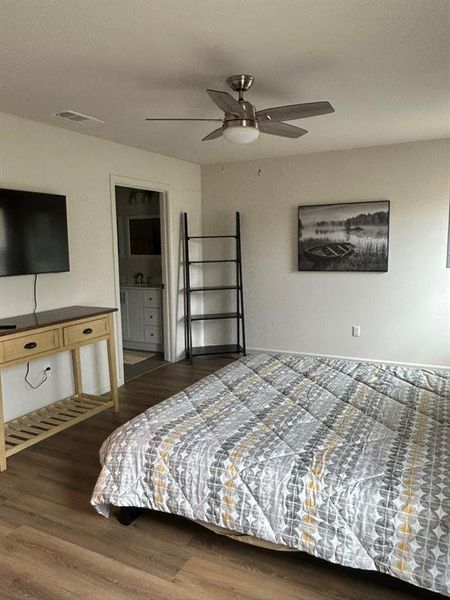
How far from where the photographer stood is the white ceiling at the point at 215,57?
1.92 metres

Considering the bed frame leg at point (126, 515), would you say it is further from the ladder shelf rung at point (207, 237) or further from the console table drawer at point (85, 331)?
the ladder shelf rung at point (207, 237)

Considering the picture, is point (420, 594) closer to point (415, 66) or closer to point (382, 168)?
point (415, 66)

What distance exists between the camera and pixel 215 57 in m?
2.37

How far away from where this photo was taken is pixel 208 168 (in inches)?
223

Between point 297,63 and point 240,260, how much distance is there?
3.13 meters

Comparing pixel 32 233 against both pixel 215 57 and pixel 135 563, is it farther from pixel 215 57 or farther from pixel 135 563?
pixel 135 563

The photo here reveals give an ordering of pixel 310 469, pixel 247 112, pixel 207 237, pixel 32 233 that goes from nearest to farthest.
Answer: pixel 310 469 < pixel 247 112 < pixel 32 233 < pixel 207 237

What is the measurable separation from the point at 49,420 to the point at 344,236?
3.49 meters

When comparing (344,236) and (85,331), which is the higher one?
(344,236)

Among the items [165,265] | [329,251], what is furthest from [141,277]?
[329,251]

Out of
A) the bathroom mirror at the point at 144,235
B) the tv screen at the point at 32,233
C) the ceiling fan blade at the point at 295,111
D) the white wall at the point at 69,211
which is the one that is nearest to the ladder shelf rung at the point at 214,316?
the bathroom mirror at the point at 144,235

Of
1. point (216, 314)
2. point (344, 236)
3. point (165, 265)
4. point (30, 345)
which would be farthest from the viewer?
point (216, 314)

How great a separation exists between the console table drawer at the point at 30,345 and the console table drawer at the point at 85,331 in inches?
4.2

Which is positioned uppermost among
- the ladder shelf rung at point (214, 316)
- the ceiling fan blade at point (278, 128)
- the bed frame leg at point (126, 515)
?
the ceiling fan blade at point (278, 128)
